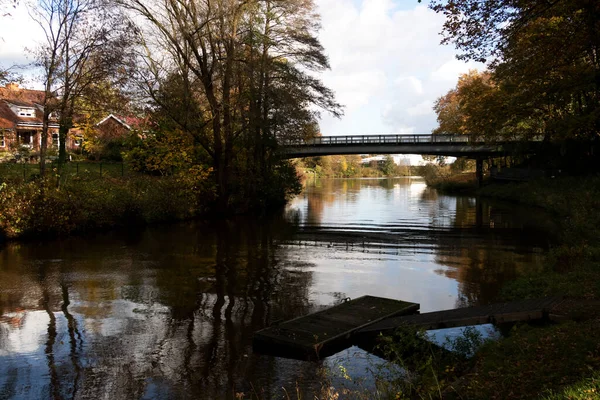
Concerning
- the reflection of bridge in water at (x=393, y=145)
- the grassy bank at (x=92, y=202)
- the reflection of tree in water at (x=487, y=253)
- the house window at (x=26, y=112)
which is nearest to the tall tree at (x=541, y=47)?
the reflection of tree in water at (x=487, y=253)

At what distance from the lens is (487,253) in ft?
57.7

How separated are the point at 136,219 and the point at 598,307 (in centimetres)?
2229

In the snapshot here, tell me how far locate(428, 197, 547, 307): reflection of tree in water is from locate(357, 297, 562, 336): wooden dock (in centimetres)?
265

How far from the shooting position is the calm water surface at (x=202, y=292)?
7117mm

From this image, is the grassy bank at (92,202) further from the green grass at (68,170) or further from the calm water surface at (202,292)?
the calm water surface at (202,292)

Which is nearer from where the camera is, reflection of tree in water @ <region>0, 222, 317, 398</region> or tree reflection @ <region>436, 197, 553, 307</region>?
reflection of tree in water @ <region>0, 222, 317, 398</region>

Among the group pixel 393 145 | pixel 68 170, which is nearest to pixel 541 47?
pixel 68 170

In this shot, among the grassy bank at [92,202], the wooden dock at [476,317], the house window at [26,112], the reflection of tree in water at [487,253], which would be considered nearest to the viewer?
the wooden dock at [476,317]

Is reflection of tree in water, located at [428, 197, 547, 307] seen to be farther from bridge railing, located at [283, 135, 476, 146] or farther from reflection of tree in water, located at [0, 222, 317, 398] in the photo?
bridge railing, located at [283, 135, 476, 146]

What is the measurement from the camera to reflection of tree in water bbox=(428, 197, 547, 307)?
12539 millimetres

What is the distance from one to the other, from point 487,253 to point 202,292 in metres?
10.6

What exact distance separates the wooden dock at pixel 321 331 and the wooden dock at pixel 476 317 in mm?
381

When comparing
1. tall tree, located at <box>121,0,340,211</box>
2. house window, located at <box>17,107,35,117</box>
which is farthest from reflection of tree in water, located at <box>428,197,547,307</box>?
house window, located at <box>17,107,35,117</box>

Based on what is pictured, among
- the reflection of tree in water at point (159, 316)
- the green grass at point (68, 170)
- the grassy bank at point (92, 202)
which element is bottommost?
the reflection of tree in water at point (159, 316)
